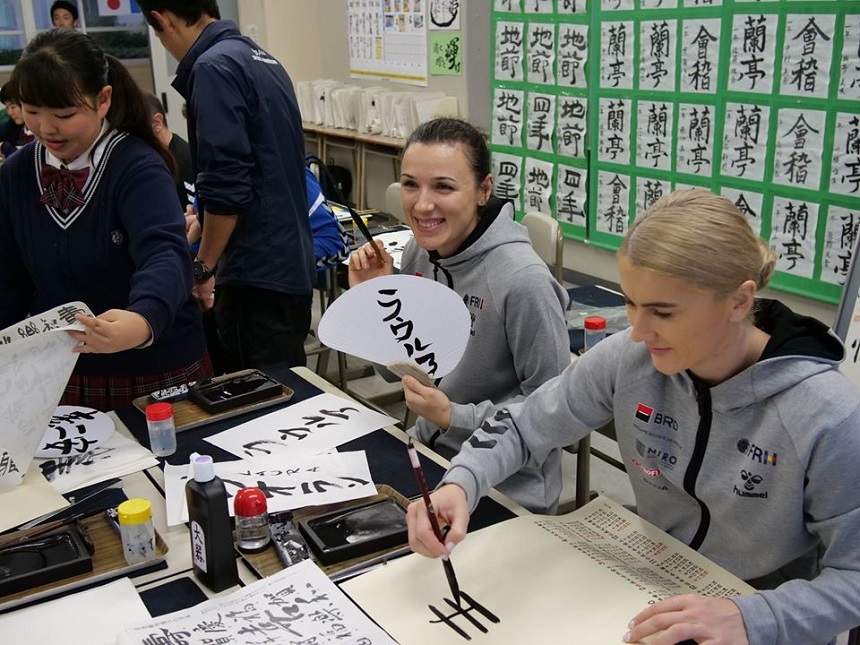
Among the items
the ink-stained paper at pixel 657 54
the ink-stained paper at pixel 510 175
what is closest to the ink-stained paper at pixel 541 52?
the ink-stained paper at pixel 510 175

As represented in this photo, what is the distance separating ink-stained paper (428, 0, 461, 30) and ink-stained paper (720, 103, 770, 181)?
1.81m

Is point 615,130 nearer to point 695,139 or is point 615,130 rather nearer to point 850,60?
point 695,139

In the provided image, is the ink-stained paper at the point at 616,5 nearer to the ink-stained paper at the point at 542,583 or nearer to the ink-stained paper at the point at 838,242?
the ink-stained paper at the point at 838,242

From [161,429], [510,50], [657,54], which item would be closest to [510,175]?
[510,50]

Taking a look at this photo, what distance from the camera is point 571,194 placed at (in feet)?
12.7

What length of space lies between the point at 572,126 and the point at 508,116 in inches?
17.6

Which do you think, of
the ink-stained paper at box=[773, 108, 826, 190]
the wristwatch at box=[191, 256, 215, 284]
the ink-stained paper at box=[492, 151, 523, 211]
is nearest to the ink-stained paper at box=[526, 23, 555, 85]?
the ink-stained paper at box=[492, 151, 523, 211]

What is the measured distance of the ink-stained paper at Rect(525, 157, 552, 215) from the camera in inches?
157

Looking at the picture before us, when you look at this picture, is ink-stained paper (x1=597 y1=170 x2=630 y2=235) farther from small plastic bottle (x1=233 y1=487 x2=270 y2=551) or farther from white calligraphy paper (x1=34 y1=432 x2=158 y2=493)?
small plastic bottle (x1=233 y1=487 x2=270 y2=551)

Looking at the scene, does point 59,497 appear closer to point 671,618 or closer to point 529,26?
point 671,618

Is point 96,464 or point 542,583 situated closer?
point 542,583

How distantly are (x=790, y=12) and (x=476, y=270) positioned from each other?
5.95 ft

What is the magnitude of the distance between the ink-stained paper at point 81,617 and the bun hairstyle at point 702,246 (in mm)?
811

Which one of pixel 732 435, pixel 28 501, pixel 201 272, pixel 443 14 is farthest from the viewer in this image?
pixel 443 14
